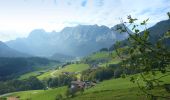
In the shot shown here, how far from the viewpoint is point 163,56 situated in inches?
369

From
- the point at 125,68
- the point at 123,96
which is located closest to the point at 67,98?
the point at 123,96

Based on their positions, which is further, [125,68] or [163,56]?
[125,68]

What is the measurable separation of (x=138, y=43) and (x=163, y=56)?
0.84m

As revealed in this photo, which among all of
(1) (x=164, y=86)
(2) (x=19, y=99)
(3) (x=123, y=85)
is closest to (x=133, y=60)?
(1) (x=164, y=86)

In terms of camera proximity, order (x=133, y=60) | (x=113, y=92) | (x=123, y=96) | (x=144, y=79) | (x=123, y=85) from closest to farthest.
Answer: (x=144, y=79)
(x=133, y=60)
(x=123, y=96)
(x=113, y=92)
(x=123, y=85)

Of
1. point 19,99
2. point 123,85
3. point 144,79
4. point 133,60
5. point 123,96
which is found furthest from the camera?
point 19,99

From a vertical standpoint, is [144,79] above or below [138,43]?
below

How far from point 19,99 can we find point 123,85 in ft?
215

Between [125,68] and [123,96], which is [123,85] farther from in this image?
[125,68]

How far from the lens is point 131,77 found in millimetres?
9789

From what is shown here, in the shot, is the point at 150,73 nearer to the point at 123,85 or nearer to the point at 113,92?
the point at 113,92

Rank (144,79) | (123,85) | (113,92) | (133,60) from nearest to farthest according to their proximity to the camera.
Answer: (144,79), (133,60), (113,92), (123,85)

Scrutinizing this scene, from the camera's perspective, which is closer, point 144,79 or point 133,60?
point 144,79

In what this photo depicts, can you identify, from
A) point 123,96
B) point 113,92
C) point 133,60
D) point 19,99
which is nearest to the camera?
point 133,60
